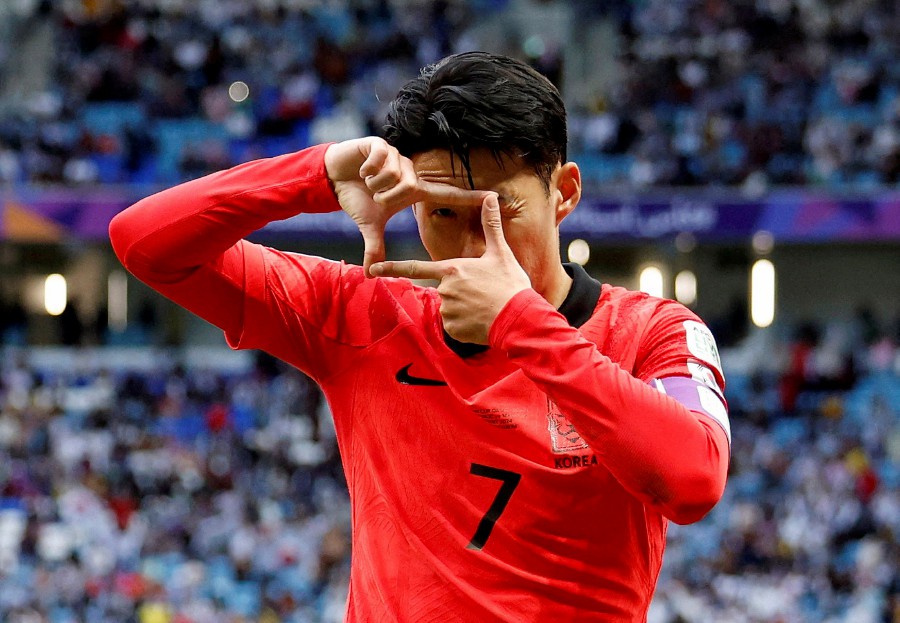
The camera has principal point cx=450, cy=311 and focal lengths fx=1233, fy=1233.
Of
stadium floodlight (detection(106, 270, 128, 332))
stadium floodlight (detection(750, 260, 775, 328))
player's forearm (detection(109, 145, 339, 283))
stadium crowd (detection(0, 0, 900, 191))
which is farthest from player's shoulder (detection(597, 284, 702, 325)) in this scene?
stadium floodlight (detection(106, 270, 128, 332))

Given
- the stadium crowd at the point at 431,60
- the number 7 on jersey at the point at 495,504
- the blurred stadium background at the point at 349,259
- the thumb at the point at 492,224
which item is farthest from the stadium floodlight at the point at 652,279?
the thumb at the point at 492,224

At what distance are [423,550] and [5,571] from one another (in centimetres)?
1177

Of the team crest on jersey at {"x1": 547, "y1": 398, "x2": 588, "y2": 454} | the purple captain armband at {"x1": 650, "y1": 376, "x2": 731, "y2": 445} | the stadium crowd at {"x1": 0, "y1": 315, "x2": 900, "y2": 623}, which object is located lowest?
the stadium crowd at {"x1": 0, "y1": 315, "x2": 900, "y2": 623}

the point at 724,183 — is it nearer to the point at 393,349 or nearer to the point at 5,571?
the point at 5,571

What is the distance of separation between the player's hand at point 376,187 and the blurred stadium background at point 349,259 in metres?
9.82

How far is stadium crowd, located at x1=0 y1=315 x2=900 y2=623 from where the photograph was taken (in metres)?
Answer: 11.9

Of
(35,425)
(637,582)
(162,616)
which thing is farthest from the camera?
→ (35,425)

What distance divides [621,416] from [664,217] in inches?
557

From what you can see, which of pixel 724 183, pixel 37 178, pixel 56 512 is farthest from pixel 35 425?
pixel 724 183

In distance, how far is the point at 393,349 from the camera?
216cm

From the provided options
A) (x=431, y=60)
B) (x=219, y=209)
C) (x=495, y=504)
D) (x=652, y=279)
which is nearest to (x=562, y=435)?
(x=495, y=504)

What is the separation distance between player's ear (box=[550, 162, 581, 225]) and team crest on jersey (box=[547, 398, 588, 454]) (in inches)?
13.3

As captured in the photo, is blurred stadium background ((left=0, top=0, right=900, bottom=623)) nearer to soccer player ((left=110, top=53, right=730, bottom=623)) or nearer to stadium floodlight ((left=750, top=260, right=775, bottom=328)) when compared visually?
stadium floodlight ((left=750, top=260, right=775, bottom=328))

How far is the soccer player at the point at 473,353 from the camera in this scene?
1803 mm
